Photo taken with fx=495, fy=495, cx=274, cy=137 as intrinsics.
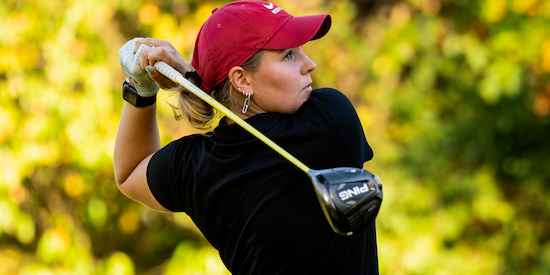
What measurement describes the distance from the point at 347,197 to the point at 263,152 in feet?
1.05

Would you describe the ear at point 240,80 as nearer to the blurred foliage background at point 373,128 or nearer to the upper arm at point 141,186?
the upper arm at point 141,186

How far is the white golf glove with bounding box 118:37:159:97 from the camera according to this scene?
1532 mm

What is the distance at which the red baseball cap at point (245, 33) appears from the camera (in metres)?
1.32

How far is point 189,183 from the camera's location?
139 cm

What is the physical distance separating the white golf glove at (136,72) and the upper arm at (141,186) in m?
0.22

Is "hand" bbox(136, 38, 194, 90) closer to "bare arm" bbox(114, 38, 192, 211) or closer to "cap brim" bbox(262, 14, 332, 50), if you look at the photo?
"bare arm" bbox(114, 38, 192, 211)

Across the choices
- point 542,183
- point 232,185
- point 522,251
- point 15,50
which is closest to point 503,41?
point 542,183

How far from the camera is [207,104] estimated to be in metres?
1.51

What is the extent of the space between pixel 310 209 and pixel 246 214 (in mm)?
171

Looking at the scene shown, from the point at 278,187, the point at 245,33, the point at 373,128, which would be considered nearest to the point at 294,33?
the point at 245,33

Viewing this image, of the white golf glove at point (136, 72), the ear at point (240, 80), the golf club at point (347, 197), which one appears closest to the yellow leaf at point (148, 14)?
the white golf glove at point (136, 72)

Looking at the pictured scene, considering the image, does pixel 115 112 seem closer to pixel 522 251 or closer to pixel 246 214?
pixel 246 214

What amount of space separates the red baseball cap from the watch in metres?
0.27

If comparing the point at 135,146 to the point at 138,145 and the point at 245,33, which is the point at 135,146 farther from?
the point at 245,33
